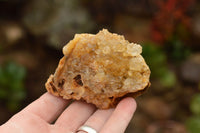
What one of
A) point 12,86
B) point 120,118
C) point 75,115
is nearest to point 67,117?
point 75,115

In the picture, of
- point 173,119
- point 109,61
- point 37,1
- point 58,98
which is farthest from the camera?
point 37,1

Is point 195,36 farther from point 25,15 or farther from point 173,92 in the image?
point 25,15

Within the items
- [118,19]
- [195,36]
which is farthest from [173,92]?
[118,19]

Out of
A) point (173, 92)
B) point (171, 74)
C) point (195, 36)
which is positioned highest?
point (195, 36)

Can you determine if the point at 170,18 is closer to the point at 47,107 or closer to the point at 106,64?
the point at 106,64

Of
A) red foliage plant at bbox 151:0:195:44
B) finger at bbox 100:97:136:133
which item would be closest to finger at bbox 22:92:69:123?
finger at bbox 100:97:136:133

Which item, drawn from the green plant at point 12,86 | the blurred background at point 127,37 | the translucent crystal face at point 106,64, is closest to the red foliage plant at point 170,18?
the blurred background at point 127,37

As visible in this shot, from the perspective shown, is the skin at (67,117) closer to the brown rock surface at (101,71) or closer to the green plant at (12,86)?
the brown rock surface at (101,71)

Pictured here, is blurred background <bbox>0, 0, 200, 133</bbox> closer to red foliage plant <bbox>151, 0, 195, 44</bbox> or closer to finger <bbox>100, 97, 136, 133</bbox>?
red foliage plant <bbox>151, 0, 195, 44</bbox>
